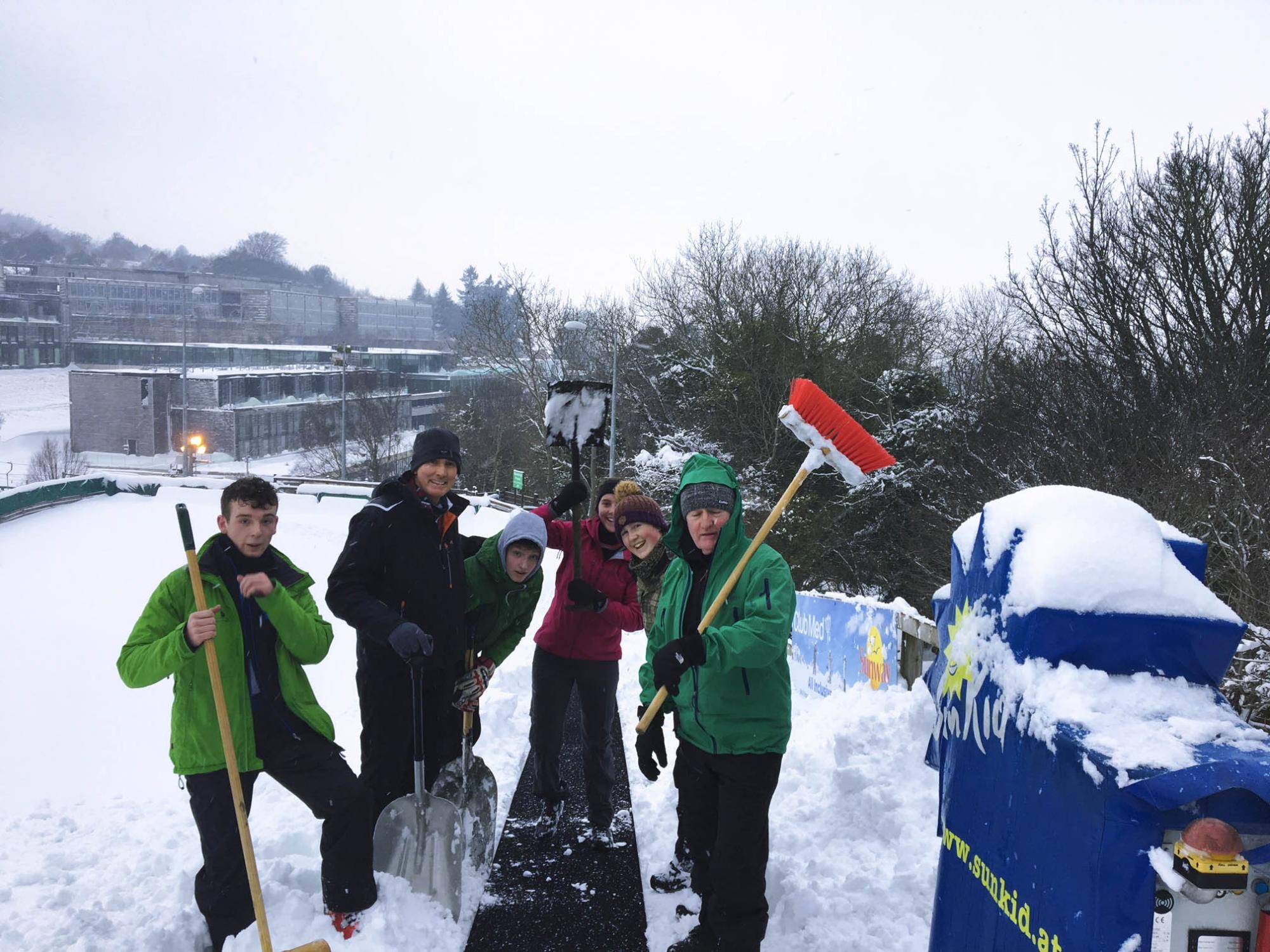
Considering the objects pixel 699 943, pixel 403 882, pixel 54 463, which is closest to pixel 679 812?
pixel 699 943

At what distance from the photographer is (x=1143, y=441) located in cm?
1236

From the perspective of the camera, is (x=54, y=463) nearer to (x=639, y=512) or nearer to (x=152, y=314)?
(x=152, y=314)

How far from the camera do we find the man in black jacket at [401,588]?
3525 millimetres

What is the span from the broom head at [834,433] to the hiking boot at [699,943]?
6.20ft

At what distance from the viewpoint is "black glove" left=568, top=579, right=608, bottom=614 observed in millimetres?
4137

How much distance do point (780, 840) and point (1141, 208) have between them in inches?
625

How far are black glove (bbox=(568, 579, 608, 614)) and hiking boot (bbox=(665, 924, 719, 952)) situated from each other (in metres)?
1.47

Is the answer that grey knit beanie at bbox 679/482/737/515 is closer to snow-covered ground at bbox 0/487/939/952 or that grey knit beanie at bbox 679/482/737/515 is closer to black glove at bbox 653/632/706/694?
black glove at bbox 653/632/706/694

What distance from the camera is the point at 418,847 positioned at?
3529 millimetres

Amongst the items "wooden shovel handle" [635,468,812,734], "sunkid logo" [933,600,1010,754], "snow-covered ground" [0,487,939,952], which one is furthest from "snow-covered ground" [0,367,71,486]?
"sunkid logo" [933,600,1010,754]

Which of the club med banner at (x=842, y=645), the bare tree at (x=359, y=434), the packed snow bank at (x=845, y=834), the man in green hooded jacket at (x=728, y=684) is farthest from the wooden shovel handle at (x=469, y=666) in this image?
Answer: the bare tree at (x=359, y=434)

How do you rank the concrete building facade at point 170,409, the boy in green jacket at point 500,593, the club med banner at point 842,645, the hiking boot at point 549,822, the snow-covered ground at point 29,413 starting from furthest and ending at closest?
the concrete building facade at point 170,409 < the snow-covered ground at point 29,413 < the club med banner at point 842,645 < the hiking boot at point 549,822 < the boy in green jacket at point 500,593

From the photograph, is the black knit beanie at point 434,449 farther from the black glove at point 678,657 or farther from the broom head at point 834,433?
the broom head at point 834,433

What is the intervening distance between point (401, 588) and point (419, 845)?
106 cm
